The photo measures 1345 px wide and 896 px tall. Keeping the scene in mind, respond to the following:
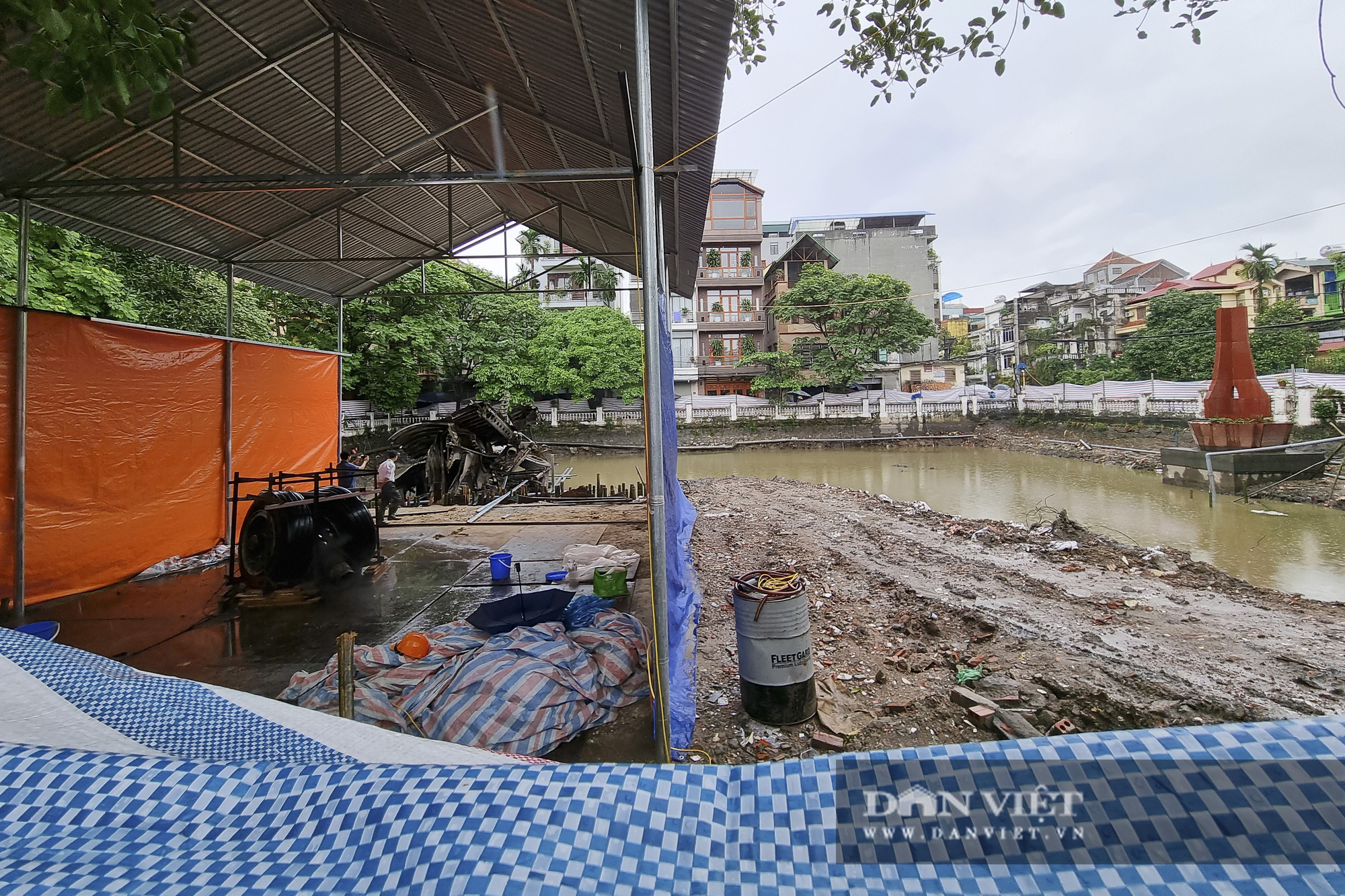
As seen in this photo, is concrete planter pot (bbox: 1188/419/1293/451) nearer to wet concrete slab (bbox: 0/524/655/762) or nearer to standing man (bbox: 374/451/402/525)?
wet concrete slab (bbox: 0/524/655/762)

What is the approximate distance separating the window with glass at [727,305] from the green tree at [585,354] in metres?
8.37

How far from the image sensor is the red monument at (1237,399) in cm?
1509

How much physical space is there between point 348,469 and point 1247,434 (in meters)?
19.1

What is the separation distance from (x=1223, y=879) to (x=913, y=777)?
1.38 feet

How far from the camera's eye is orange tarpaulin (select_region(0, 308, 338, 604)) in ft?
19.7

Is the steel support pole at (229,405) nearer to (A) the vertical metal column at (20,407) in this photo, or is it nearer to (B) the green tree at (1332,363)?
(A) the vertical metal column at (20,407)

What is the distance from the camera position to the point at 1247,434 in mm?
15070

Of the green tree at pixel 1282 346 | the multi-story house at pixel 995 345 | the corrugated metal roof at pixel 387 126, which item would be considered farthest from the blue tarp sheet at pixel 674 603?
the multi-story house at pixel 995 345

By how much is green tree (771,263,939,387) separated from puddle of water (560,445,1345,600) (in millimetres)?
5967

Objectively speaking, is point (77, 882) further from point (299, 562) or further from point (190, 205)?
point (190, 205)

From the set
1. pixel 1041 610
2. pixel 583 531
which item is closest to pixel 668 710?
pixel 1041 610

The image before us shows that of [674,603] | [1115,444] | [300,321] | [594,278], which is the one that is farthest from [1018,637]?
[1115,444]

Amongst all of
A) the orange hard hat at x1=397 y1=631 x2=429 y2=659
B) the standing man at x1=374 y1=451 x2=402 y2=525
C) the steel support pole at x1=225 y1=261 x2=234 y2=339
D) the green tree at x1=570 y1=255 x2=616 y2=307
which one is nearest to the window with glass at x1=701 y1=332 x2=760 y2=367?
the green tree at x1=570 y1=255 x2=616 y2=307

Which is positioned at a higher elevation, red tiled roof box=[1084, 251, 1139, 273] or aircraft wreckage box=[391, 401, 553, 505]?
red tiled roof box=[1084, 251, 1139, 273]
